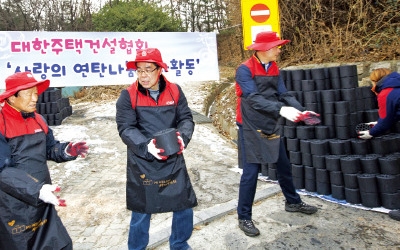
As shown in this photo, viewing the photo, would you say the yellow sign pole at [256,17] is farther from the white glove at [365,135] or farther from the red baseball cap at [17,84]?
the red baseball cap at [17,84]

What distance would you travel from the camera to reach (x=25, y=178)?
2.15 metres

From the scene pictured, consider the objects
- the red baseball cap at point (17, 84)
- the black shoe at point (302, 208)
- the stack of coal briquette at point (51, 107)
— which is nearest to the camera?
the red baseball cap at point (17, 84)

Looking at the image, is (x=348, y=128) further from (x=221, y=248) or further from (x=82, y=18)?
(x=82, y=18)

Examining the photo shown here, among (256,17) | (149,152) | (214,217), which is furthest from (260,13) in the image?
(149,152)

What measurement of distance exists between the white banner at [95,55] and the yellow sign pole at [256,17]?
3.34 metres

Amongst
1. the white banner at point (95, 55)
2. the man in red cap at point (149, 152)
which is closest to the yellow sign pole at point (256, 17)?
the white banner at point (95, 55)

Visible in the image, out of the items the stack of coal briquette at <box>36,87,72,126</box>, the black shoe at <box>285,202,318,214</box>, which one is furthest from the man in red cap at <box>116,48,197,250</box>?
the stack of coal briquette at <box>36,87,72,126</box>

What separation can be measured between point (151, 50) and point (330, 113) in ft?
10.7

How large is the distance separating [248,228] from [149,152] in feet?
5.31

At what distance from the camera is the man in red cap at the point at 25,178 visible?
2.13 metres

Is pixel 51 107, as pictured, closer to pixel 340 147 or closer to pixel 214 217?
pixel 214 217

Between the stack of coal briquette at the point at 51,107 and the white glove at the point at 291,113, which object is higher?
the stack of coal briquette at the point at 51,107

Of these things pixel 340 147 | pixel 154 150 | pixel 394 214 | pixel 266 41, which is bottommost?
pixel 394 214

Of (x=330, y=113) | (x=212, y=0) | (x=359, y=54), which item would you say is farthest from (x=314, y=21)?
(x=212, y=0)
